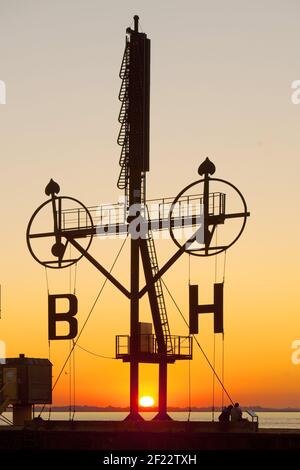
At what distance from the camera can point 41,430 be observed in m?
49.3

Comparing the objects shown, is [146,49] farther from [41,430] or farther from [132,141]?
[41,430]

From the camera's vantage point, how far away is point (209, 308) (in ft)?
168

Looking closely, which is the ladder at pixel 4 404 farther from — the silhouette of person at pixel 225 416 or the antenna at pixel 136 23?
the antenna at pixel 136 23

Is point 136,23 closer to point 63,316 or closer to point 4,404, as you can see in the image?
point 63,316

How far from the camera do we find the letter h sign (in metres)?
50.8

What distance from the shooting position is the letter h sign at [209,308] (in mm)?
50750

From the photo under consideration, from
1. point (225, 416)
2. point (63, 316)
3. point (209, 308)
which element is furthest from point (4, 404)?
point (225, 416)

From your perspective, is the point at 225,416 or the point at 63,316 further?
the point at 63,316

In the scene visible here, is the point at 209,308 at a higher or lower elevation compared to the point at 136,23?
lower

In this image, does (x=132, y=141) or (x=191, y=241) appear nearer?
(x=191, y=241)

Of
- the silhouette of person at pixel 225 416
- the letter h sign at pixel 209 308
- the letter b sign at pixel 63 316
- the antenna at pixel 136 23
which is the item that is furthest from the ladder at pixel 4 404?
the antenna at pixel 136 23

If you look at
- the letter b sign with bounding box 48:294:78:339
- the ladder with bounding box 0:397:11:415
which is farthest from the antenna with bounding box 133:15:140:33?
the ladder with bounding box 0:397:11:415

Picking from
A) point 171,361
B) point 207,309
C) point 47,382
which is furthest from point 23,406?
point 207,309
